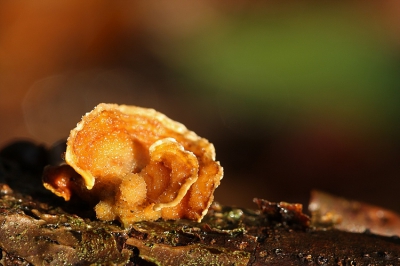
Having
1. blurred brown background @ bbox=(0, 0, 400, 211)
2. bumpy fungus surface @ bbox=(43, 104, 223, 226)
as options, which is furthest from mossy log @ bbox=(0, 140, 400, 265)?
blurred brown background @ bbox=(0, 0, 400, 211)

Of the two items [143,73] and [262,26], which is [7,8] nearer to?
[143,73]

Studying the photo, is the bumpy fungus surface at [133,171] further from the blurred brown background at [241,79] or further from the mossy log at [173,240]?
the blurred brown background at [241,79]

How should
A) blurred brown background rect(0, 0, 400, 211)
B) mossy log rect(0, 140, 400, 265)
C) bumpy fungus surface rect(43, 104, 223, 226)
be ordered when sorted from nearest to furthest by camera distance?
mossy log rect(0, 140, 400, 265) < bumpy fungus surface rect(43, 104, 223, 226) < blurred brown background rect(0, 0, 400, 211)

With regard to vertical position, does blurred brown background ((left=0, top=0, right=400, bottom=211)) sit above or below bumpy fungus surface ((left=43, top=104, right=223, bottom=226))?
above

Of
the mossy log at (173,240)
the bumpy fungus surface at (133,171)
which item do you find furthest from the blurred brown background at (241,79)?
the bumpy fungus surface at (133,171)

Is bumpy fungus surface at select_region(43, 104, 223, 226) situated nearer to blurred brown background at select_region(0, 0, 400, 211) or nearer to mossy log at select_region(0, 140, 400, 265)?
mossy log at select_region(0, 140, 400, 265)

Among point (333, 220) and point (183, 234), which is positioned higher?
point (333, 220)

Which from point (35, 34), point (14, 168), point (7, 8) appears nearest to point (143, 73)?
point (35, 34)
